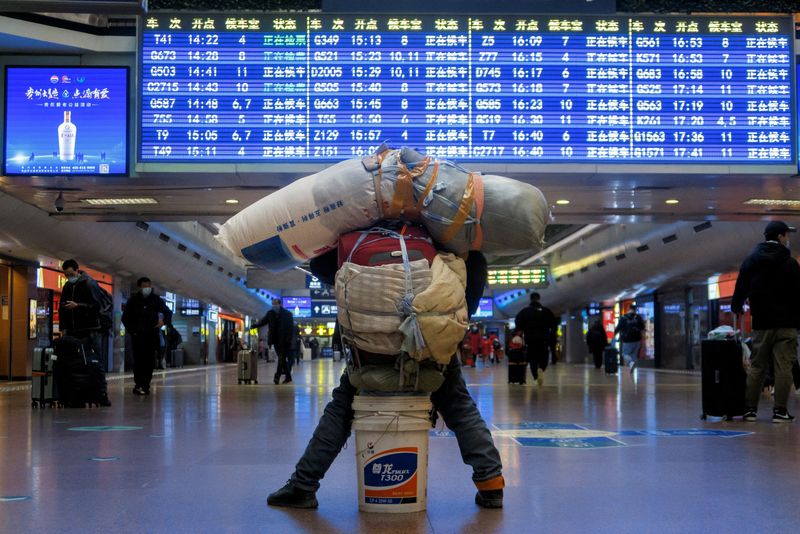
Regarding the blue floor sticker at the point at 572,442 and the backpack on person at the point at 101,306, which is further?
the backpack on person at the point at 101,306

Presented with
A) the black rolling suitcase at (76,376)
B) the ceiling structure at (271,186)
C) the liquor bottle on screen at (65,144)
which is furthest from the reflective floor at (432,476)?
the liquor bottle on screen at (65,144)

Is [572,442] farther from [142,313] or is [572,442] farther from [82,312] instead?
[142,313]

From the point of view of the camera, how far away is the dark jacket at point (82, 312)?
1121cm

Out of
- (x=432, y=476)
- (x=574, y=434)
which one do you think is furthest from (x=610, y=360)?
(x=432, y=476)

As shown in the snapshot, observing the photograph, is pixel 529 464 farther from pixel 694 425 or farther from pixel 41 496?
pixel 694 425

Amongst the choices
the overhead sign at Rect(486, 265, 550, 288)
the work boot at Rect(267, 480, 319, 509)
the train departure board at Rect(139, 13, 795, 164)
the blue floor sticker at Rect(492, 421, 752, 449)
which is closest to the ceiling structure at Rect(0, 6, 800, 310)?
the train departure board at Rect(139, 13, 795, 164)

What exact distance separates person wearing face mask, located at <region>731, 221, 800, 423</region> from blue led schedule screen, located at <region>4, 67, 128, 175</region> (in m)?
7.32

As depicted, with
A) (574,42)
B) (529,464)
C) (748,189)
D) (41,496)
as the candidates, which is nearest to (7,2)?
(41,496)

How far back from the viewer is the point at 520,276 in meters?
35.6

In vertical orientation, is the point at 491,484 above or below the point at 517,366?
above

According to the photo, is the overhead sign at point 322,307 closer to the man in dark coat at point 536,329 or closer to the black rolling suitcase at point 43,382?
the man in dark coat at point 536,329

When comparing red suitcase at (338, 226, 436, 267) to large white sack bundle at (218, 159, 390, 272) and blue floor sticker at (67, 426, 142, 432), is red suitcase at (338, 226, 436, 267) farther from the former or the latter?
blue floor sticker at (67, 426, 142, 432)

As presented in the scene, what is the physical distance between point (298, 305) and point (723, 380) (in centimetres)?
3980

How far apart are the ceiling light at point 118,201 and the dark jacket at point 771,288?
8.99 m
